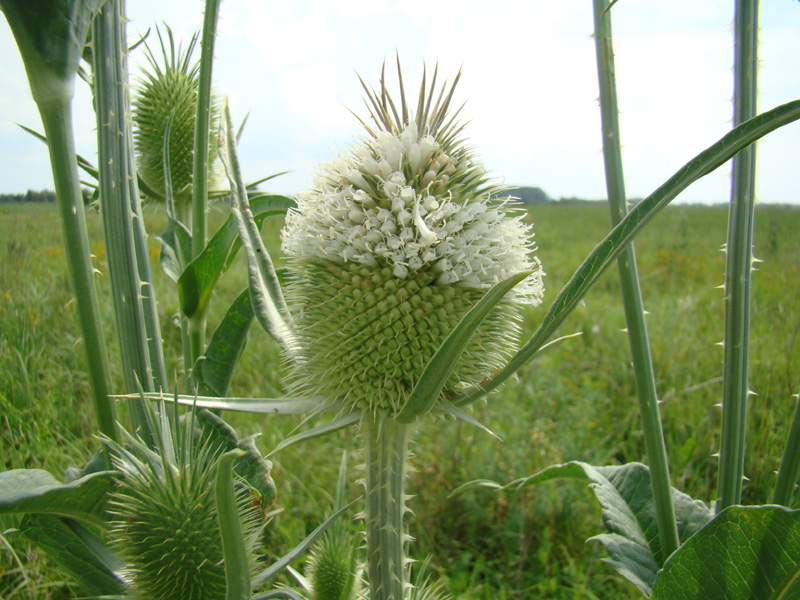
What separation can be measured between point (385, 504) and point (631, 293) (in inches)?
30.1

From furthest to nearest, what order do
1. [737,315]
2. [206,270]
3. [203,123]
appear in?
[206,270] → [203,123] → [737,315]

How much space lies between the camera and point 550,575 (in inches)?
101

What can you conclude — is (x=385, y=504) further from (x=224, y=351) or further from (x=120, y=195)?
(x=120, y=195)

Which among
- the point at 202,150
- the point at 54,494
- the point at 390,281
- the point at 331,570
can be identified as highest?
the point at 202,150

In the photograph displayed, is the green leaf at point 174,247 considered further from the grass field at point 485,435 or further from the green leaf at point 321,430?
the green leaf at point 321,430

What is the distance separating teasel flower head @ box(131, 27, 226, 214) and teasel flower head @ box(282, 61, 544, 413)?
3.91 ft

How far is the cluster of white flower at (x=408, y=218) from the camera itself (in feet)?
3.85

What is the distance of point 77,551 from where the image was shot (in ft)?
3.89

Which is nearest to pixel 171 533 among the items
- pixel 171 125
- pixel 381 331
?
pixel 381 331

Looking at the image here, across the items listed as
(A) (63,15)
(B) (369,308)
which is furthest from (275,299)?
(A) (63,15)

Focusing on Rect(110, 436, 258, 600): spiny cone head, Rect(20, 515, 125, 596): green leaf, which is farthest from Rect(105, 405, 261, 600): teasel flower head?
Rect(20, 515, 125, 596): green leaf

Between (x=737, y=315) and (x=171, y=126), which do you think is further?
(x=171, y=126)

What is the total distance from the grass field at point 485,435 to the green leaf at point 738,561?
89 centimetres

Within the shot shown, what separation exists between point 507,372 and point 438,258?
336mm
